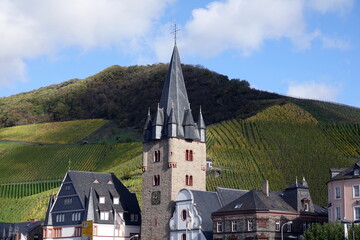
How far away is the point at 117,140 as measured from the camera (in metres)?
156

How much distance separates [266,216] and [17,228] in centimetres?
4008

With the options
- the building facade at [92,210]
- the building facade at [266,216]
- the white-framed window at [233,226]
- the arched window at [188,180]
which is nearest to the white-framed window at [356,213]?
the building facade at [266,216]

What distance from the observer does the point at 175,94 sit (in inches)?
3199

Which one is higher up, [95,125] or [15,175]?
[95,125]

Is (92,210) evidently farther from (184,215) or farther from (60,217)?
(184,215)

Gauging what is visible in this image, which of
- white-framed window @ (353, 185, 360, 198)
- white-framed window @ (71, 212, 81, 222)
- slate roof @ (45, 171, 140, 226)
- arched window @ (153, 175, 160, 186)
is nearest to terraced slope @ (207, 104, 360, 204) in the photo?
slate roof @ (45, 171, 140, 226)

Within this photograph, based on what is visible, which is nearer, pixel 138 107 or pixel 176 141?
pixel 176 141

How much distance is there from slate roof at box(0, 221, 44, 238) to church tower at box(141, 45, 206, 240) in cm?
2106

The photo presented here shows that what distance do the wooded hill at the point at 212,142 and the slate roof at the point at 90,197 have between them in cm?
1270

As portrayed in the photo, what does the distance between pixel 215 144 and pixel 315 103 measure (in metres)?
40.0

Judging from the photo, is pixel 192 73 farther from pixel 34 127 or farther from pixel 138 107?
pixel 34 127

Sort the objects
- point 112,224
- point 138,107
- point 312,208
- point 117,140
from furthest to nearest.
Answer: point 138,107 < point 117,140 < point 112,224 < point 312,208

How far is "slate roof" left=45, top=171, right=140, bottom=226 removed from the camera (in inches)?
3214

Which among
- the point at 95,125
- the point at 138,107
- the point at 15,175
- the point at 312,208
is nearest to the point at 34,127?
the point at 95,125
